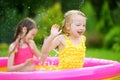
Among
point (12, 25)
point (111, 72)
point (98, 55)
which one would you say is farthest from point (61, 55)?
point (98, 55)

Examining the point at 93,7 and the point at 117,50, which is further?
the point at 93,7

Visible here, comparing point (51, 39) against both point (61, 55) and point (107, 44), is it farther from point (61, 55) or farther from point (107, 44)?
point (107, 44)

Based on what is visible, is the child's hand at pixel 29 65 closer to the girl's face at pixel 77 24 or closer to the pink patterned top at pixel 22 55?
the pink patterned top at pixel 22 55

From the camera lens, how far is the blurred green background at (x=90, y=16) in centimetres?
808

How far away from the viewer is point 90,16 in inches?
436

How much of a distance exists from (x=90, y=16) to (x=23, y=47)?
7193mm

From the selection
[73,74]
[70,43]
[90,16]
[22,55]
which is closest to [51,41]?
[70,43]

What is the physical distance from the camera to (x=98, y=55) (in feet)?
30.4

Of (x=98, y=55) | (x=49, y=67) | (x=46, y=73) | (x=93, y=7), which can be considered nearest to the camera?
(x=46, y=73)

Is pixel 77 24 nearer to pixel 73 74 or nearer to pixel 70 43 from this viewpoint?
pixel 70 43

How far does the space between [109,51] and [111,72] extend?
6.38 m

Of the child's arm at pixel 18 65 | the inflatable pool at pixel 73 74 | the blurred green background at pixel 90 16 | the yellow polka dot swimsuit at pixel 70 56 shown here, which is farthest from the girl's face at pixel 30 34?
the blurred green background at pixel 90 16

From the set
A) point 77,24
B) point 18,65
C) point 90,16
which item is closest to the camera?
point 18,65

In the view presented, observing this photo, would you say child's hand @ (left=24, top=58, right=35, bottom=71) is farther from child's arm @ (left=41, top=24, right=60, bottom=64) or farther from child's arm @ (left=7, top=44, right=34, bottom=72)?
child's arm @ (left=41, top=24, right=60, bottom=64)
